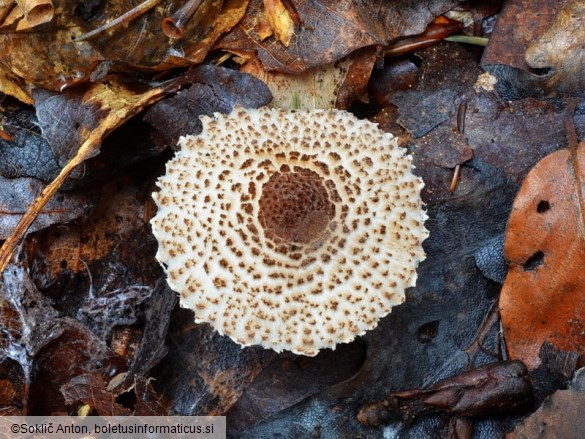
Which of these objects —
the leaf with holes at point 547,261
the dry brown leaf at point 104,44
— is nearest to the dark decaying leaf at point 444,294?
the leaf with holes at point 547,261

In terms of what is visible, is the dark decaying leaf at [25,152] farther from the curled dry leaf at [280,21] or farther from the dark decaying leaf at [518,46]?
the dark decaying leaf at [518,46]

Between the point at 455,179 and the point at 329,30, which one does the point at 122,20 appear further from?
the point at 455,179

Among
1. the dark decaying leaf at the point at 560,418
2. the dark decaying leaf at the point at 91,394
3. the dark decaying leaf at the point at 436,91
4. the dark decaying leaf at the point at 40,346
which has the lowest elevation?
the dark decaying leaf at the point at 560,418

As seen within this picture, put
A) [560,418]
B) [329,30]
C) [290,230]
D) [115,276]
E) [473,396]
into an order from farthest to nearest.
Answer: [115,276]
[329,30]
[473,396]
[560,418]
[290,230]

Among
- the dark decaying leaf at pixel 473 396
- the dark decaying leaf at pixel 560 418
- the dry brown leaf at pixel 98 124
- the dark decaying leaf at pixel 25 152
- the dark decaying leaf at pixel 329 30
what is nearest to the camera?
the dark decaying leaf at pixel 560 418

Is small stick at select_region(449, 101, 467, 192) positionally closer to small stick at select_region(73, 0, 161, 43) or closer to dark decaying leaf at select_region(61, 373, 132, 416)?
small stick at select_region(73, 0, 161, 43)

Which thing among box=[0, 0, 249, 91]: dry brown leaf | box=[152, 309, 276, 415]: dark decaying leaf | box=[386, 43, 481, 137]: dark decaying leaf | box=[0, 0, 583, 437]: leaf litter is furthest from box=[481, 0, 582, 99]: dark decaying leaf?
box=[152, 309, 276, 415]: dark decaying leaf

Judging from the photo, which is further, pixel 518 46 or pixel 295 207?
pixel 518 46

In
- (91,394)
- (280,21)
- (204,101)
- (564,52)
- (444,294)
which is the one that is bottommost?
(91,394)

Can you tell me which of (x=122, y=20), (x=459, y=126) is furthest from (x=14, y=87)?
(x=459, y=126)
